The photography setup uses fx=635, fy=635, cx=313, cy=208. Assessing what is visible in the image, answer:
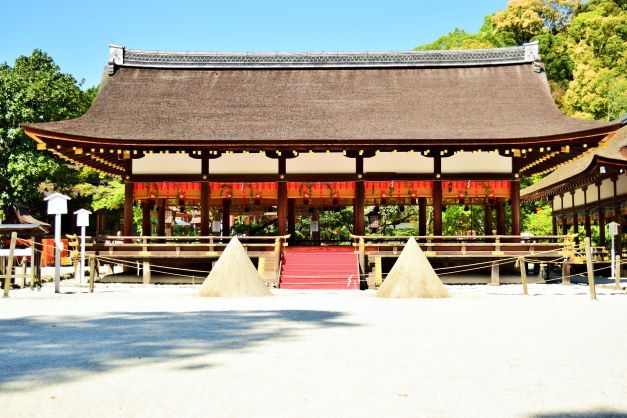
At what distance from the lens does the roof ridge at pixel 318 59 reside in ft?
79.2

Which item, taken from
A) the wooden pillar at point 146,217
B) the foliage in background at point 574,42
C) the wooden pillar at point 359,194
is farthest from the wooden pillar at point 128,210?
the foliage in background at point 574,42

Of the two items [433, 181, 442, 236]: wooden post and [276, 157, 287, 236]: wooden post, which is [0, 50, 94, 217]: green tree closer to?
[276, 157, 287, 236]: wooden post

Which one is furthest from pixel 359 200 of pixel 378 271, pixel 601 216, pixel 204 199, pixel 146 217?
pixel 601 216

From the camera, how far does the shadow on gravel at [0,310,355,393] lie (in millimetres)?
5254

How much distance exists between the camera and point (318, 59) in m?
24.6

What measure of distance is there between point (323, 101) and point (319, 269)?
21.4 ft

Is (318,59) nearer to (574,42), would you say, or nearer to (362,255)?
(362,255)

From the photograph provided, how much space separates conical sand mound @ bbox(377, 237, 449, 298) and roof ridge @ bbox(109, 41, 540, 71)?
13009 millimetres

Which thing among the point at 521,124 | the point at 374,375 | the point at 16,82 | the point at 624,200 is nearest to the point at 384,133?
the point at 521,124

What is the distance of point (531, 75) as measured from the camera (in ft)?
76.4

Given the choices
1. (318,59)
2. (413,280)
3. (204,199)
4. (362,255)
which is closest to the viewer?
(413,280)

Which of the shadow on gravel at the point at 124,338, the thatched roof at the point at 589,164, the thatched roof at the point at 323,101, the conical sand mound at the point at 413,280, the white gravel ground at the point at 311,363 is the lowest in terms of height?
the white gravel ground at the point at 311,363

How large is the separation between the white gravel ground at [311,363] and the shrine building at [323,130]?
9657 millimetres

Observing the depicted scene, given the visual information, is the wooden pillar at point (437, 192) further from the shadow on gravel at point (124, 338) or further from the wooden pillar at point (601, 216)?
the shadow on gravel at point (124, 338)
